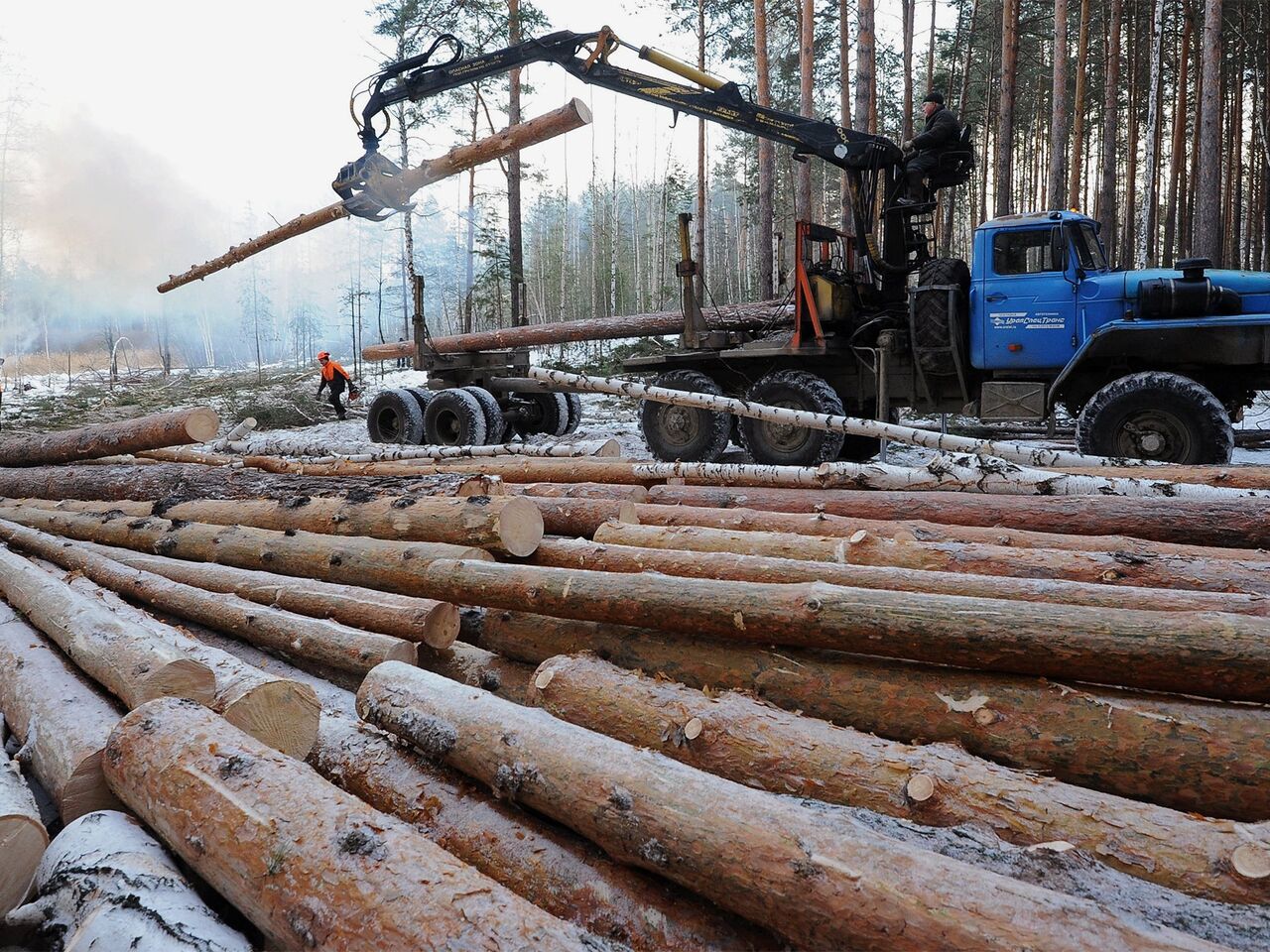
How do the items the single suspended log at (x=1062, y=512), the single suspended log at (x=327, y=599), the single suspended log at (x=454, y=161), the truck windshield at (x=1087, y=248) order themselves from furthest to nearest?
the truck windshield at (x=1087, y=248) → the single suspended log at (x=454, y=161) → the single suspended log at (x=1062, y=512) → the single suspended log at (x=327, y=599)

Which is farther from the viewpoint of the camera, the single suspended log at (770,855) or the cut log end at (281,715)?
the cut log end at (281,715)

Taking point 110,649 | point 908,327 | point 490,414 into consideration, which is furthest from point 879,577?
point 490,414

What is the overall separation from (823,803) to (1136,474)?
383cm

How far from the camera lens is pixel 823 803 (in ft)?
7.03

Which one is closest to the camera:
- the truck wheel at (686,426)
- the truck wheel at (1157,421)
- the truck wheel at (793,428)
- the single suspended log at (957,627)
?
the single suspended log at (957,627)

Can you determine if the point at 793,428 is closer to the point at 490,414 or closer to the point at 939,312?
the point at 939,312

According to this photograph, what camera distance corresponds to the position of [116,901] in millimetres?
1813

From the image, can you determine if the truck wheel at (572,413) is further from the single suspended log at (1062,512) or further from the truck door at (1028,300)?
the single suspended log at (1062,512)

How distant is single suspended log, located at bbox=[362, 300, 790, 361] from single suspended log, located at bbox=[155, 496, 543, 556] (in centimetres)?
678

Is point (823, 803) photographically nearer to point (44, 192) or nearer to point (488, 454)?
point (488, 454)

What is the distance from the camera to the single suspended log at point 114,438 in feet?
22.3

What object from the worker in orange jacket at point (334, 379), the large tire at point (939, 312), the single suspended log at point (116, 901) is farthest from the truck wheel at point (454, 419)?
the single suspended log at point (116, 901)

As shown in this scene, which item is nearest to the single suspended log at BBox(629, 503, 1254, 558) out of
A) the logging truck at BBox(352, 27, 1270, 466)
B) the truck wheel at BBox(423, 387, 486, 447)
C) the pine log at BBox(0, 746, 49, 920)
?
the pine log at BBox(0, 746, 49, 920)

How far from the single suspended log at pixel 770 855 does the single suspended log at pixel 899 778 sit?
172mm
